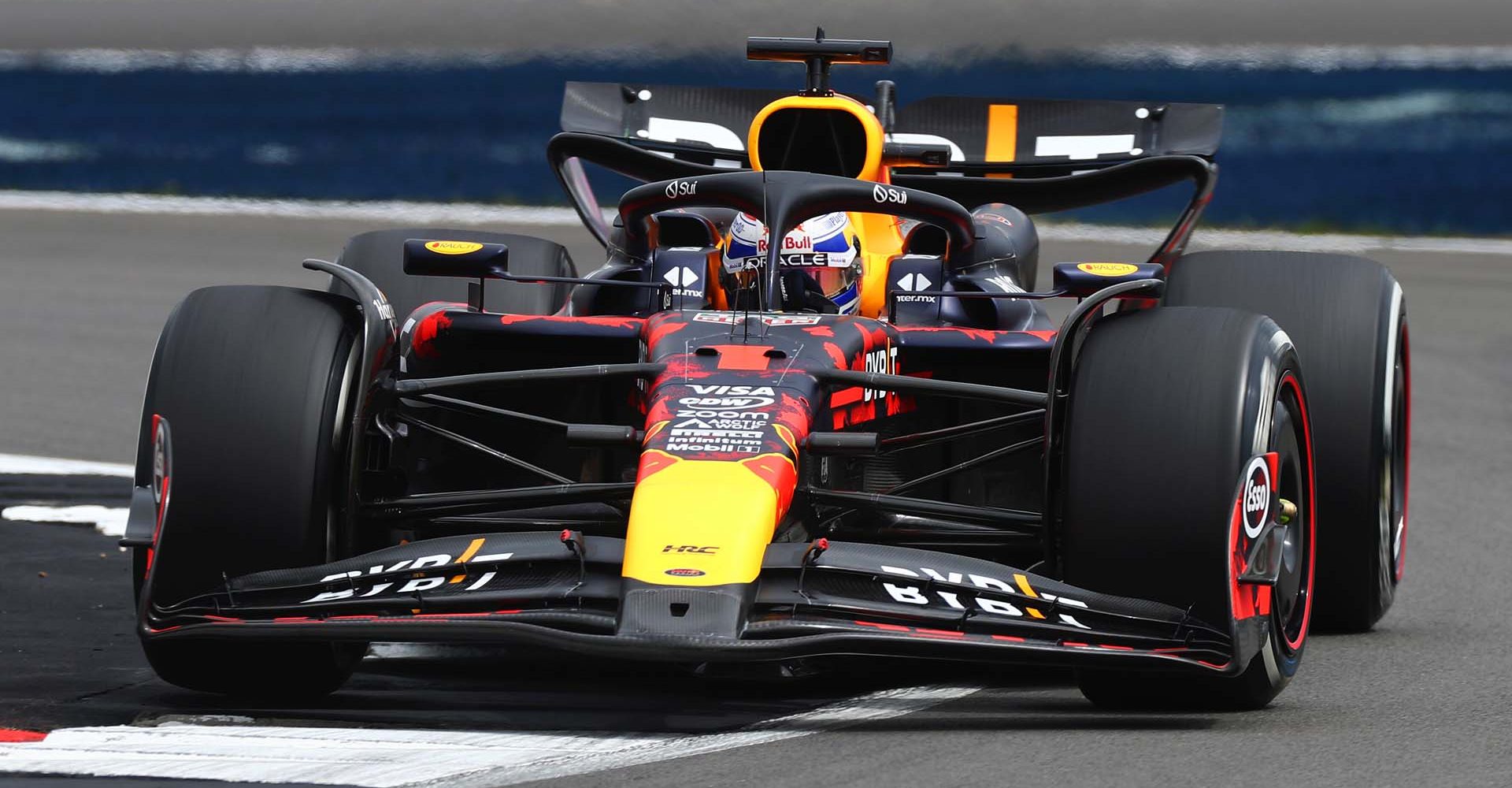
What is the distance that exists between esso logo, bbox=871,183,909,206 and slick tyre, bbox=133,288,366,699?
168cm

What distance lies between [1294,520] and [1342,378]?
42.5 inches

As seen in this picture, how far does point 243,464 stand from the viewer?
5133mm

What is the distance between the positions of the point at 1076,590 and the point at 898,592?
43cm

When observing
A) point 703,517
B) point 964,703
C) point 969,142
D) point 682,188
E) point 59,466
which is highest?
point 969,142

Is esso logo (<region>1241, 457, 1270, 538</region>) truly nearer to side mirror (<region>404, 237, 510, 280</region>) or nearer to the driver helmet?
the driver helmet

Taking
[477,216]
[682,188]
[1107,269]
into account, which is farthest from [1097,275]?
[477,216]

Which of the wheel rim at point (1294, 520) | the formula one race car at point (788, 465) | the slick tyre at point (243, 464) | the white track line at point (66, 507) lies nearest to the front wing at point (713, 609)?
the formula one race car at point (788, 465)

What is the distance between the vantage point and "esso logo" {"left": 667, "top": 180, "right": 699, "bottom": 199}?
6.31m

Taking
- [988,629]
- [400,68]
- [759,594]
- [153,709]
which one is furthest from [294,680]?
[400,68]

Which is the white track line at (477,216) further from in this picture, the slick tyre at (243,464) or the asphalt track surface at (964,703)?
the slick tyre at (243,464)

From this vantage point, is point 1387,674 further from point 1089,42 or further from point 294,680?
point 1089,42

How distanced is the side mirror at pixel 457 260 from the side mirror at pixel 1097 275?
1628mm

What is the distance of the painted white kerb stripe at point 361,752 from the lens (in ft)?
13.7

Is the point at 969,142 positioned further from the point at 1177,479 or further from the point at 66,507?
the point at 1177,479
